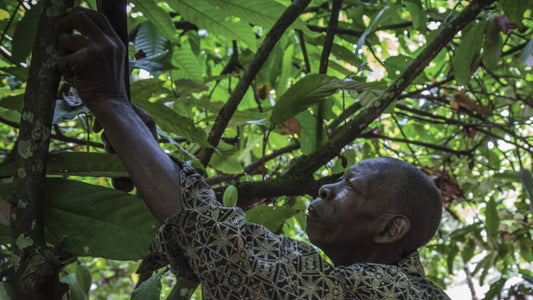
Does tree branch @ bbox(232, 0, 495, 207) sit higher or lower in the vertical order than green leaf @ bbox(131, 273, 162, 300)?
higher

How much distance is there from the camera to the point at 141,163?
0.82m

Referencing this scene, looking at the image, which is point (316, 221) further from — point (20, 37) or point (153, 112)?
point (20, 37)

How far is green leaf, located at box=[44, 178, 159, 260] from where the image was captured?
0.84 metres

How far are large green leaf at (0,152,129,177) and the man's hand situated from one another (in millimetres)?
110

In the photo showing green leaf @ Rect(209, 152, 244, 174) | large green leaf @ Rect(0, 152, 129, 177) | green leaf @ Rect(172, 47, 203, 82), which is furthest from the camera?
green leaf @ Rect(172, 47, 203, 82)

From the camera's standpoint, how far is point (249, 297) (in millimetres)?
808

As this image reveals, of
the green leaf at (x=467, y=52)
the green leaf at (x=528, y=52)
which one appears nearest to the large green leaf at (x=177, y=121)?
the green leaf at (x=467, y=52)

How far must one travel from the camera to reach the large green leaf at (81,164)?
2.93ft

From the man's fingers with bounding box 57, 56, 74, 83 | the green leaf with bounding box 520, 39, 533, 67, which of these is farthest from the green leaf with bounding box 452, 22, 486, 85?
the man's fingers with bounding box 57, 56, 74, 83

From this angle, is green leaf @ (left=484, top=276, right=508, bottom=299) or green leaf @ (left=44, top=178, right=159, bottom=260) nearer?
green leaf @ (left=44, top=178, right=159, bottom=260)

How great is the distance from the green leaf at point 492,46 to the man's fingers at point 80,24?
140 centimetres

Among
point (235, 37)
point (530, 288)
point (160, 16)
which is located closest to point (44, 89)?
point (160, 16)

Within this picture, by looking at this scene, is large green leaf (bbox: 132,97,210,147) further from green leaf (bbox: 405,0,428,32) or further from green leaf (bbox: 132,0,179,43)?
green leaf (bbox: 405,0,428,32)

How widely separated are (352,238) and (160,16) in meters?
0.74
